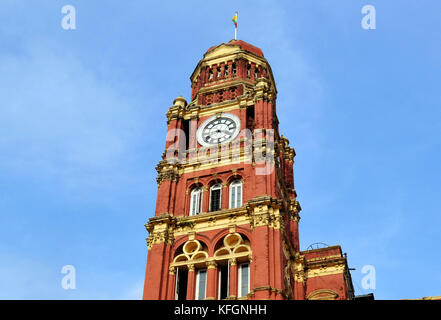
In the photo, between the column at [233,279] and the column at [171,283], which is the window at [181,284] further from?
the column at [233,279]

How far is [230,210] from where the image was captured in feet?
155

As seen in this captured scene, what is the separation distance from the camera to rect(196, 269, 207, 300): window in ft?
145

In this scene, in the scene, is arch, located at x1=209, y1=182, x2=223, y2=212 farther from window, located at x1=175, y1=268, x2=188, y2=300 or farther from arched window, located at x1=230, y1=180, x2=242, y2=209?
window, located at x1=175, y1=268, x2=188, y2=300

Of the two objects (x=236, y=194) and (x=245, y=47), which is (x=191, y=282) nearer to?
(x=236, y=194)

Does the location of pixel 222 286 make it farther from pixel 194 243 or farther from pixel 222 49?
pixel 222 49

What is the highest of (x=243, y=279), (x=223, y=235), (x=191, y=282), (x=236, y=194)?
(x=236, y=194)

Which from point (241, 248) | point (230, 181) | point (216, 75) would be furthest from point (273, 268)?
point (216, 75)

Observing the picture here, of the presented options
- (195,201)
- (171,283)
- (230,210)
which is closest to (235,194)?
(230,210)

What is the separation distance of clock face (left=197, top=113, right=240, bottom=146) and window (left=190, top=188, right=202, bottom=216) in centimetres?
481

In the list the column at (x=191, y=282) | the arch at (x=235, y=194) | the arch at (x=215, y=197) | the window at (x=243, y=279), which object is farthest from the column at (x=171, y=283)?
the arch at (x=235, y=194)

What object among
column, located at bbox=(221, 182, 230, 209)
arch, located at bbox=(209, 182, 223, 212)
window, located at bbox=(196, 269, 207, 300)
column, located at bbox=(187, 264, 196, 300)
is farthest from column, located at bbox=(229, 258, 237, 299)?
arch, located at bbox=(209, 182, 223, 212)

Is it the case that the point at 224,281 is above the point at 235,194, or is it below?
below

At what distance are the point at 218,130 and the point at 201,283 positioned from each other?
14.9 meters
